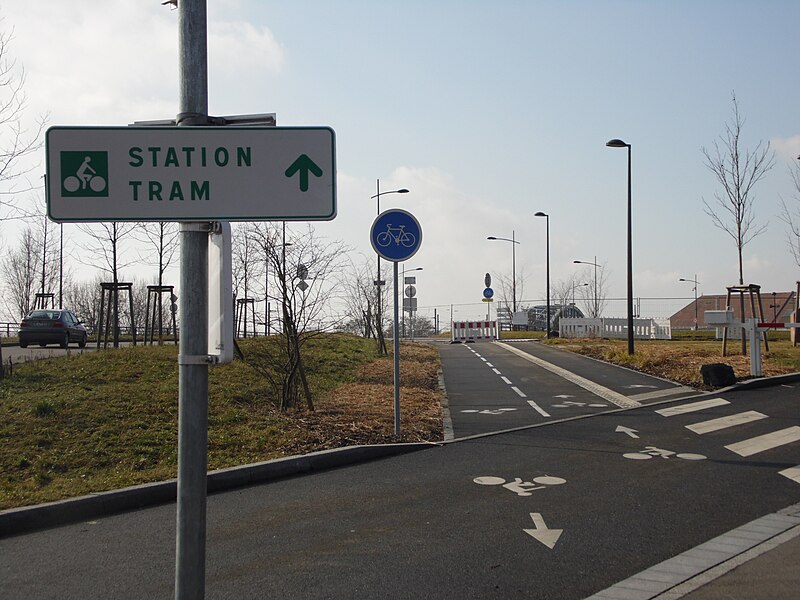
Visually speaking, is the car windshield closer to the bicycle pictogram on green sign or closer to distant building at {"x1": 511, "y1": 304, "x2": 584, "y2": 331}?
the bicycle pictogram on green sign

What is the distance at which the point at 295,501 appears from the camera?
742 cm

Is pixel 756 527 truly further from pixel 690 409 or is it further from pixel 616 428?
pixel 690 409

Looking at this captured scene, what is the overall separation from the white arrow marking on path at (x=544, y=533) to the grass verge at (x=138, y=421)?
138 inches

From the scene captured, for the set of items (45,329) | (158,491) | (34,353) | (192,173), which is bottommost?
(158,491)

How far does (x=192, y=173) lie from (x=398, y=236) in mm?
8013

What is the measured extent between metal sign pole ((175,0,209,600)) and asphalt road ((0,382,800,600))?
210cm

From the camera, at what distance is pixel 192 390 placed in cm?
309

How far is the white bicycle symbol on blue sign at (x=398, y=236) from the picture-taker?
11180 millimetres

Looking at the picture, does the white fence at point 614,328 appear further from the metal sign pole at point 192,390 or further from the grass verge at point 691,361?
the metal sign pole at point 192,390

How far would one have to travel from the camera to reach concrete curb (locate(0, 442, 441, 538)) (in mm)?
6770

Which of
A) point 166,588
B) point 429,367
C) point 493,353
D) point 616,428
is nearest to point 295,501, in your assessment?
point 166,588

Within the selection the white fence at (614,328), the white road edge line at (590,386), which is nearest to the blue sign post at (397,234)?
the white road edge line at (590,386)

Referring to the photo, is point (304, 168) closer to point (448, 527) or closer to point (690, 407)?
point (448, 527)

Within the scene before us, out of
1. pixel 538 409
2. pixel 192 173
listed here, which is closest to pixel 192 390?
pixel 192 173
